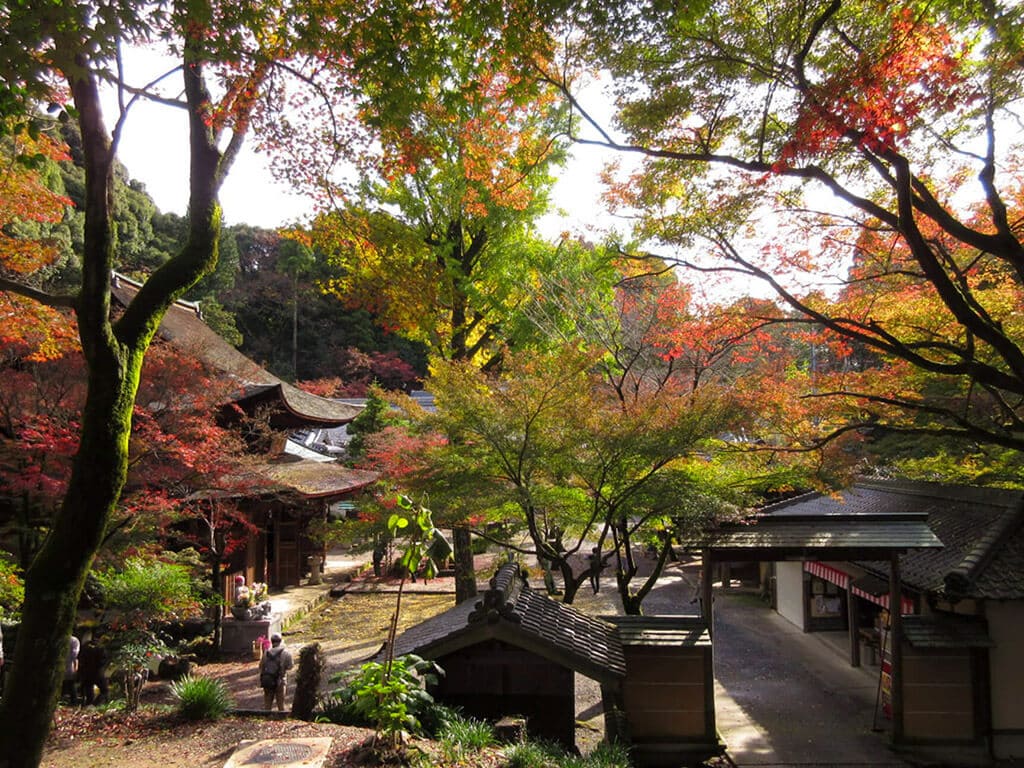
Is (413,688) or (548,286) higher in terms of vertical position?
(548,286)

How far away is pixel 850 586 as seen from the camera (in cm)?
1303

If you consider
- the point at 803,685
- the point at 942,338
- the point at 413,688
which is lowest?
the point at 803,685

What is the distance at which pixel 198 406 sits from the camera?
10633mm

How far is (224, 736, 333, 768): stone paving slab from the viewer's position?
16.3 ft

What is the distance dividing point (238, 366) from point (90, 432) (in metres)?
12.6

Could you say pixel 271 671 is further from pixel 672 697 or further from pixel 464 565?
pixel 464 565

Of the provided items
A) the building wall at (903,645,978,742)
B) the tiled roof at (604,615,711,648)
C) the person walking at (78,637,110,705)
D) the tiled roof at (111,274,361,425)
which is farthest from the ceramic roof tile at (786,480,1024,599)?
the tiled roof at (111,274,361,425)

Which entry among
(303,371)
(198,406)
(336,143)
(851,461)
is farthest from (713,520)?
(303,371)

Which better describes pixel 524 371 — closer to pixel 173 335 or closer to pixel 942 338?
pixel 942 338

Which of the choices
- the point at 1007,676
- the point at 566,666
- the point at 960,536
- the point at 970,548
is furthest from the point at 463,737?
the point at 960,536

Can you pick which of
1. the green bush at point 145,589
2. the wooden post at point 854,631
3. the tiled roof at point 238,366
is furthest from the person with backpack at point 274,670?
the wooden post at point 854,631

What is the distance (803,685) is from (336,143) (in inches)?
463

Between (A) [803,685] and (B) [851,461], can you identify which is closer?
(B) [851,461]

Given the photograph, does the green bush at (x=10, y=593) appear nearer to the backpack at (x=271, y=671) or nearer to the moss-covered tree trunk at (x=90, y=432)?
the backpack at (x=271, y=671)
